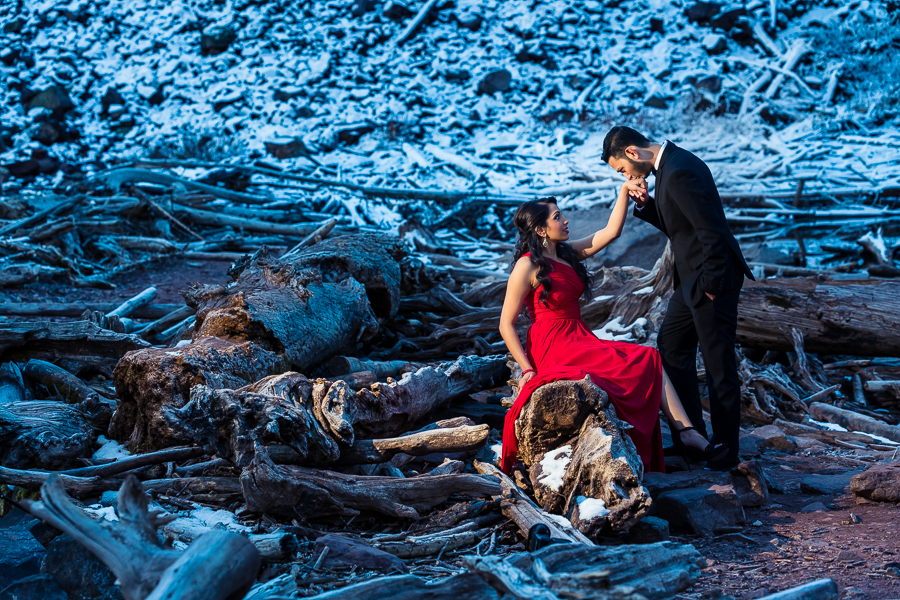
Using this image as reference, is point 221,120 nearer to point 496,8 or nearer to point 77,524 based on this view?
point 496,8

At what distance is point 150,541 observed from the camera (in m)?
2.16

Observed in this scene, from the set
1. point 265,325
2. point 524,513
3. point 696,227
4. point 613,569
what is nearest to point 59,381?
point 265,325

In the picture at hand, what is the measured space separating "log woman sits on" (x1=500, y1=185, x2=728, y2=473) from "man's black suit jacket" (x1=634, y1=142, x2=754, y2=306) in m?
0.23

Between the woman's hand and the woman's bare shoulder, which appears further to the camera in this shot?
the woman's bare shoulder

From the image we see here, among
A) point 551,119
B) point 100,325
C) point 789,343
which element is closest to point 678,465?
point 789,343

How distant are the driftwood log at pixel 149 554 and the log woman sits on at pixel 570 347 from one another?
1.79 metres

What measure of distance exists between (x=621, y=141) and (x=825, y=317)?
3027 mm

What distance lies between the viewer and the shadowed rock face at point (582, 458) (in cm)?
293

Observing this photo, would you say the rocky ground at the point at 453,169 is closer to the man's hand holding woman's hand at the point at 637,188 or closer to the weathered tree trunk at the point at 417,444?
the weathered tree trunk at the point at 417,444

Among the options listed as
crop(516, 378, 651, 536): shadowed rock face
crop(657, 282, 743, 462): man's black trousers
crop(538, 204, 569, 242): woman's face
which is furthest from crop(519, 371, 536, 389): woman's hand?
crop(657, 282, 743, 462): man's black trousers

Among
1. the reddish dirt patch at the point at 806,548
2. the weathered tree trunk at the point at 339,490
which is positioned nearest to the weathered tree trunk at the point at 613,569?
the reddish dirt patch at the point at 806,548

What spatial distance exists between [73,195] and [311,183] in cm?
386

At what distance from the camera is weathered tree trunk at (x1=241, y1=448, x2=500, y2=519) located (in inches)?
122

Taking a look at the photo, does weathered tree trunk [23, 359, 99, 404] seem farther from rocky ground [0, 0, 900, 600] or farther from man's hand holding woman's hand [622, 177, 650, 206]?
man's hand holding woman's hand [622, 177, 650, 206]
